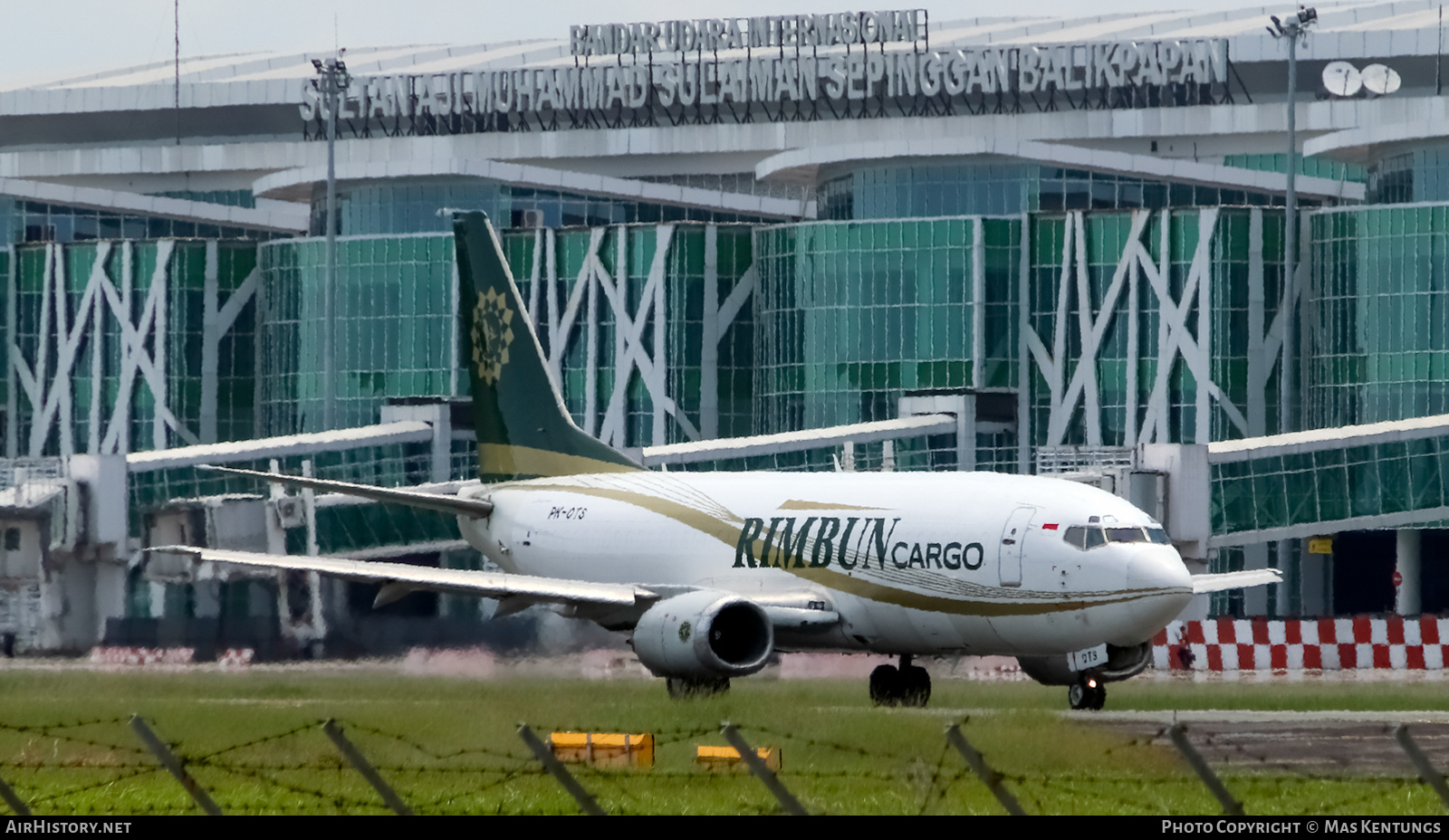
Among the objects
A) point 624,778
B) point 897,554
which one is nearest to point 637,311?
point 897,554

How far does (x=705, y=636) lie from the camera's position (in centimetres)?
3775

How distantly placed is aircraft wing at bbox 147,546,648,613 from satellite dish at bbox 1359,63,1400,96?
9475 centimetres

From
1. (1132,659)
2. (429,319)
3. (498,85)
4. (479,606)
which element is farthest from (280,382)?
(1132,659)

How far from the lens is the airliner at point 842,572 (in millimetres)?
37219

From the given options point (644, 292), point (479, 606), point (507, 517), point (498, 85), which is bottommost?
point (479, 606)

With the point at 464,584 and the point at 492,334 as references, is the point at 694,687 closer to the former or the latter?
the point at 464,584

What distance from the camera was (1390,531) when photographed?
105 m

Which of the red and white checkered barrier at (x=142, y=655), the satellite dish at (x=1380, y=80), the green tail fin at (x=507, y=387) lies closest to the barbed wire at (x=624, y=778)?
the green tail fin at (x=507, y=387)

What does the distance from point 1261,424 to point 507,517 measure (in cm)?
5726

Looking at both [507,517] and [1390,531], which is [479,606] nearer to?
[507,517]

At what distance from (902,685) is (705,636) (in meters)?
4.61

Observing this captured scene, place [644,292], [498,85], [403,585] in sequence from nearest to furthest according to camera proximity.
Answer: [403,585] < [644,292] < [498,85]

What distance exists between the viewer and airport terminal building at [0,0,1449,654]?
85062mm

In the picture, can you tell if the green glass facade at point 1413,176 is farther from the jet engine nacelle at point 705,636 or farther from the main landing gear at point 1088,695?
the jet engine nacelle at point 705,636
